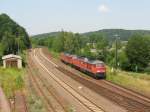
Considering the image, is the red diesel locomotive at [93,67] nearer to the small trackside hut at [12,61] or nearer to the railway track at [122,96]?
the railway track at [122,96]

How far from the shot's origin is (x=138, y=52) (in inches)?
3780

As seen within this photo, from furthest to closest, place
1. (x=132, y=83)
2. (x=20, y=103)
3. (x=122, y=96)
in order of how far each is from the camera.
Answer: (x=132, y=83) < (x=122, y=96) < (x=20, y=103)

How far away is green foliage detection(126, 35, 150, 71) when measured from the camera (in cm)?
9425

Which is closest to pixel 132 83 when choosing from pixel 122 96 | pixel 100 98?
pixel 122 96

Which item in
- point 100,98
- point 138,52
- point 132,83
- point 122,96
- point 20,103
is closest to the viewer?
point 20,103

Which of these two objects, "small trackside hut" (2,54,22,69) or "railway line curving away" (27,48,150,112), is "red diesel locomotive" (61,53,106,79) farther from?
"small trackside hut" (2,54,22,69)

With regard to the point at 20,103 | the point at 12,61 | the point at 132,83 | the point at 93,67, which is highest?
the point at 93,67

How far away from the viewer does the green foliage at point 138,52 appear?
94250 mm

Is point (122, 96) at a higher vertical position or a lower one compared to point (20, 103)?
higher

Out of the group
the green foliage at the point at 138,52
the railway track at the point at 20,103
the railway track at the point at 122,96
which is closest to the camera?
the railway track at the point at 122,96

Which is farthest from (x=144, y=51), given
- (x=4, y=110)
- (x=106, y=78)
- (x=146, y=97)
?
(x=4, y=110)

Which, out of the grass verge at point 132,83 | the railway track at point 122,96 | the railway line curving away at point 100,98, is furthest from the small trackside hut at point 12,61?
the railway track at point 122,96

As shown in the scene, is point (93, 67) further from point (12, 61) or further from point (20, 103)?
point (12, 61)

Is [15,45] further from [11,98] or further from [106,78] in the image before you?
[11,98]
